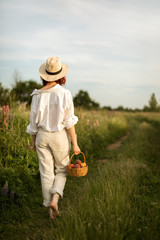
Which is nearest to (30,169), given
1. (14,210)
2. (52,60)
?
(14,210)

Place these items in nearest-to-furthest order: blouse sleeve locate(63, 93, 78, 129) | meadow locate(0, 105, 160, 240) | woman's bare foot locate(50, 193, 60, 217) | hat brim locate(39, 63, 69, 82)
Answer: meadow locate(0, 105, 160, 240), woman's bare foot locate(50, 193, 60, 217), blouse sleeve locate(63, 93, 78, 129), hat brim locate(39, 63, 69, 82)

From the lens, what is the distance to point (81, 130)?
7.52 m

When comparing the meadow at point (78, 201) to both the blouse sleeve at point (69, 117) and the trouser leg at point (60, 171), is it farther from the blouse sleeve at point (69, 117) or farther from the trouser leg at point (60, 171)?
the blouse sleeve at point (69, 117)

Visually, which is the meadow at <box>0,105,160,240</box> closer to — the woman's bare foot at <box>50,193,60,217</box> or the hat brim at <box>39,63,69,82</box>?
the woman's bare foot at <box>50,193,60,217</box>

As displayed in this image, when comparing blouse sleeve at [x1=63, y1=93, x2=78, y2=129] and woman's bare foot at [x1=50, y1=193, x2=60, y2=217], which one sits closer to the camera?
woman's bare foot at [x1=50, y1=193, x2=60, y2=217]

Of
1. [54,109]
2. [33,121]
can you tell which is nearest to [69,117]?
[54,109]

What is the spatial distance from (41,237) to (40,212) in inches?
30.9

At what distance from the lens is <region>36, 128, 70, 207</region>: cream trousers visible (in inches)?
113

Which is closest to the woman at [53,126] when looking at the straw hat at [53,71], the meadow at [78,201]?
the straw hat at [53,71]

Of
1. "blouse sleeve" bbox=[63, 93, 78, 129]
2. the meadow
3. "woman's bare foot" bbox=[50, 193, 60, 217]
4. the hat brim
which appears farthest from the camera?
the hat brim

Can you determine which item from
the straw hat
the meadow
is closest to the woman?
the straw hat

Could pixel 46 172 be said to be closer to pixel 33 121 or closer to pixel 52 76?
pixel 33 121

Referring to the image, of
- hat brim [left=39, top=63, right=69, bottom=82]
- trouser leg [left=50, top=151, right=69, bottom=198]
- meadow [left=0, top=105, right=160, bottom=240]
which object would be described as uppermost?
hat brim [left=39, top=63, right=69, bottom=82]

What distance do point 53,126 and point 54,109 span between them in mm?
225
